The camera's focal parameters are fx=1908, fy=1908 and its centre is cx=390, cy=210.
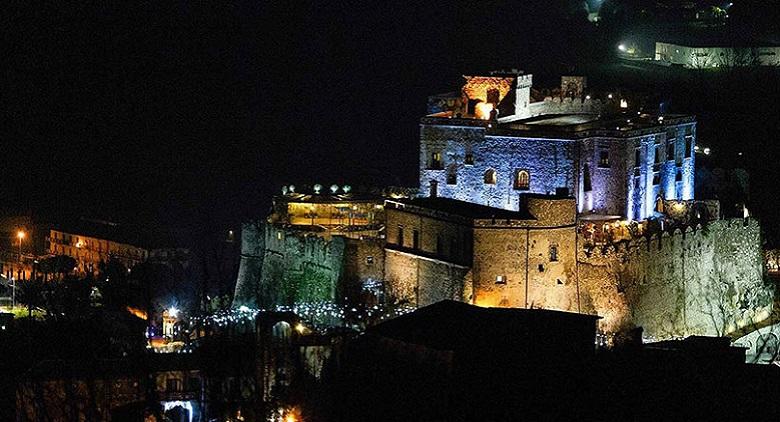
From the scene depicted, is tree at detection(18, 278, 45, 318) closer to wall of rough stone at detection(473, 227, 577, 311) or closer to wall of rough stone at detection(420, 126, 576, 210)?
wall of rough stone at detection(420, 126, 576, 210)

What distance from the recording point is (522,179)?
69.6 meters

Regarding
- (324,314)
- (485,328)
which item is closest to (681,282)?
(324,314)

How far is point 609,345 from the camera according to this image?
64.4 metres

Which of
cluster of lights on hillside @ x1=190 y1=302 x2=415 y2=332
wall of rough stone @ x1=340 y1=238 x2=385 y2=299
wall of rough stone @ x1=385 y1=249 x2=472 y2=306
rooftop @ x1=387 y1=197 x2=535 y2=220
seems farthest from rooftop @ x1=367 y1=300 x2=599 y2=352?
wall of rough stone @ x1=340 y1=238 x2=385 y2=299

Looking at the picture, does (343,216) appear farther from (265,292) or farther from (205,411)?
(205,411)

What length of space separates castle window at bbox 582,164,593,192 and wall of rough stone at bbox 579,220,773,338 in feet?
10.4

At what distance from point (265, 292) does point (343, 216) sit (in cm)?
442

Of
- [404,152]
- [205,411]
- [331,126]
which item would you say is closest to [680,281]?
[205,411]

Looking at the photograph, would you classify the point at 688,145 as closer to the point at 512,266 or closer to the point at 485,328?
the point at 512,266

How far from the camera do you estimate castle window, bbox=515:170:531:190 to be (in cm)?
6956

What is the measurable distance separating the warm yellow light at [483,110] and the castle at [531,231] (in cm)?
10

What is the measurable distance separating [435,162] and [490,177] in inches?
102

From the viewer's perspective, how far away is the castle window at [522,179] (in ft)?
228

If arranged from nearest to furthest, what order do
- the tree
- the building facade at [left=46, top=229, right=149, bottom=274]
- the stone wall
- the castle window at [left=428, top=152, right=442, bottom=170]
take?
the stone wall < the castle window at [left=428, top=152, right=442, bottom=170] < the tree < the building facade at [left=46, top=229, right=149, bottom=274]
